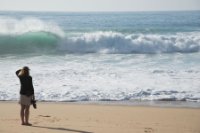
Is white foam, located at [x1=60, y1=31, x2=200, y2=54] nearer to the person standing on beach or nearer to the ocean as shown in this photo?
the ocean

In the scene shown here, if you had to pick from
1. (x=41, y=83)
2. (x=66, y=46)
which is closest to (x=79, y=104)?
(x=41, y=83)

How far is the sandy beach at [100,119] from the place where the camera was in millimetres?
6887

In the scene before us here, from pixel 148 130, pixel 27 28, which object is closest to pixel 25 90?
pixel 148 130

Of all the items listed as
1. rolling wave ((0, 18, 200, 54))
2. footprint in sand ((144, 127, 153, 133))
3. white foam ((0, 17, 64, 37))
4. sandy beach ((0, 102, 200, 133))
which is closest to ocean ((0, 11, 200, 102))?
rolling wave ((0, 18, 200, 54))

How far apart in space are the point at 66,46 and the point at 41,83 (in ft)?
37.4

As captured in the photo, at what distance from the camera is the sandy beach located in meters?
6.89

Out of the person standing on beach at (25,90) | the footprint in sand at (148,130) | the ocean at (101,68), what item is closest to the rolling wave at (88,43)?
the ocean at (101,68)

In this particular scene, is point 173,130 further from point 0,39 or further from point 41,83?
point 0,39

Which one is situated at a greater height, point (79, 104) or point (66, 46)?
point (66, 46)

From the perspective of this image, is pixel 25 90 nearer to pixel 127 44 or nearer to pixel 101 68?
pixel 101 68

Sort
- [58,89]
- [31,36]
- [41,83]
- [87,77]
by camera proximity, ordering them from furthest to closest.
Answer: [31,36] → [87,77] → [41,83] → [58,89]

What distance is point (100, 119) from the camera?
7.59 meters

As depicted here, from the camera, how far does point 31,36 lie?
2448cm

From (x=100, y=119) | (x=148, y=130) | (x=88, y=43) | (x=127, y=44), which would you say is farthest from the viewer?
(x=88, y=43)
